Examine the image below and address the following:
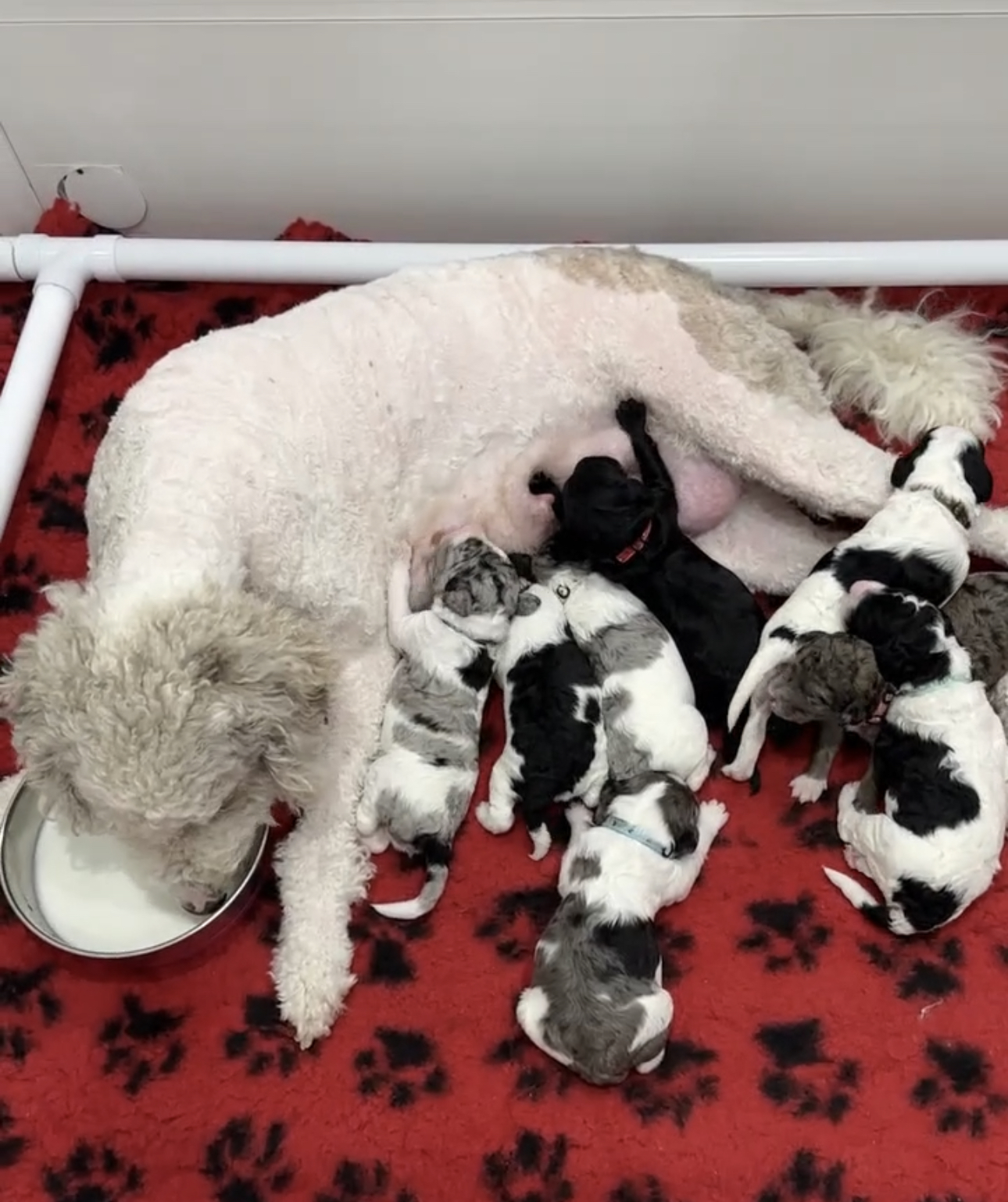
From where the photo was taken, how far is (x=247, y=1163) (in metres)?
1.90

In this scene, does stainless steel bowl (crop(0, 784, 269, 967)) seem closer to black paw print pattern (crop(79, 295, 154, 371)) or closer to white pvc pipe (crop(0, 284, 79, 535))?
white pvc pipe (crop(0, 284, 79, 535))

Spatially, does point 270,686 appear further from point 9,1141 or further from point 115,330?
point 115,330

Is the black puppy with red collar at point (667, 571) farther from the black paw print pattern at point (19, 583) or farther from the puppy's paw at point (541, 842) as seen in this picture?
the black paw print pattern at point (19, 583)

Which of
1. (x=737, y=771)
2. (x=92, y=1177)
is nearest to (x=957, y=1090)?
(x=737, y=771)

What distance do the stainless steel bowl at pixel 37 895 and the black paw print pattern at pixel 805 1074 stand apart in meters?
0.80

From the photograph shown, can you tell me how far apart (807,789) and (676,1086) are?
510 millimetres

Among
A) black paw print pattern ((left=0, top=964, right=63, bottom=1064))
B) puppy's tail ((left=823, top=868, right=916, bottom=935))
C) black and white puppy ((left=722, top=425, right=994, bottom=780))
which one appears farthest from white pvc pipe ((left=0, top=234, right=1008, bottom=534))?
puppy's tail ((left=823, top=868, right=916, bottom=935))

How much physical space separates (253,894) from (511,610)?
60 centimetres

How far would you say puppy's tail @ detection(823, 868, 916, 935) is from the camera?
6.50 ft

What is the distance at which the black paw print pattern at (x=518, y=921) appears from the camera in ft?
6.71

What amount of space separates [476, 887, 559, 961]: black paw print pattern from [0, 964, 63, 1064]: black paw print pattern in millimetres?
659

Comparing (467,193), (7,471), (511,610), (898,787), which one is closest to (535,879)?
(511,610)

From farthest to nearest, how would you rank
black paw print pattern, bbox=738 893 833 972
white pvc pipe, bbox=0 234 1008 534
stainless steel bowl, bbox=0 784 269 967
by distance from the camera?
white pvc pipe, bbox=0 234 1008 534 → black paw print pattern, bbox=738 893 833 972 → stainless steel bowl, bbox=0 784 269 967

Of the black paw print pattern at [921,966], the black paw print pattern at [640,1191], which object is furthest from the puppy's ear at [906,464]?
the black paw print pattern at [640,1191]
